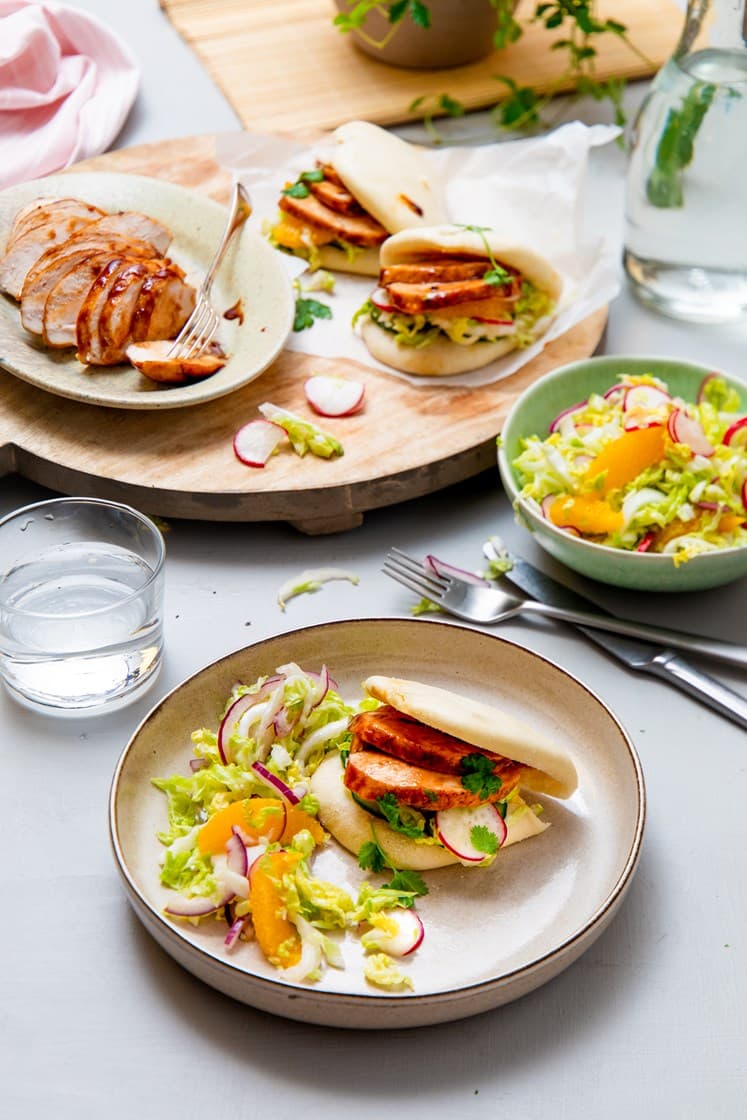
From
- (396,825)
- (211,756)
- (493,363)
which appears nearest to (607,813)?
(396,825)

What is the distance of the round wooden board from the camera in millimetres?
2461

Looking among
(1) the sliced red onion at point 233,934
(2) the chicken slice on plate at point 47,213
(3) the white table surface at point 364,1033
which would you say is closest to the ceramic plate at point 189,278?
(2) the chicken slice on plate at point 47,213

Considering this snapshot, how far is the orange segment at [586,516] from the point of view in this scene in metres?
2.27

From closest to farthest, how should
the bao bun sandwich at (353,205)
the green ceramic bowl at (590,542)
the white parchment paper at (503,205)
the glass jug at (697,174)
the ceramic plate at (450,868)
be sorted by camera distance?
1. the ceramic plate at (450,868)
2. the green ceramic bowl at (590,542)
3. the glass jug at (697,174)
4. the white parchment paper at (503,205)
5. the bao bun sandwich at (353,205)

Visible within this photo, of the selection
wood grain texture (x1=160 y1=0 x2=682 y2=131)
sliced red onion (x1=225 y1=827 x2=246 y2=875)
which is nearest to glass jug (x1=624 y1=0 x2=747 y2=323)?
wood grain texture (x1=160 y1=0 x2=682 y2=131)

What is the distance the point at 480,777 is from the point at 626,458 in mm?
792

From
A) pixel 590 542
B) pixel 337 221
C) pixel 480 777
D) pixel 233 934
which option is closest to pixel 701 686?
pixel 590 542

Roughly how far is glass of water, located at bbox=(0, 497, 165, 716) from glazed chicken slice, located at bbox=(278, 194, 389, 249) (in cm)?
116

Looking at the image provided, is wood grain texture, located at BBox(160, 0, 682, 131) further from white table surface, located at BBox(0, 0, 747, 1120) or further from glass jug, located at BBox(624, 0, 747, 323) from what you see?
white table surface, located at BBox(0, 0, 747, 1120)

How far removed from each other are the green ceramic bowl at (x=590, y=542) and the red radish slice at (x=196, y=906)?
90 cm

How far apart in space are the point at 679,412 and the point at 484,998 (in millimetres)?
1190

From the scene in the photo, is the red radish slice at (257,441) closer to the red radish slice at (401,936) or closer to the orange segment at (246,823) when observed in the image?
the orange segment at (246,823)

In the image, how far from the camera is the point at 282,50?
12.9 feet

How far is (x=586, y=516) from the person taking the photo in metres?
2.27
